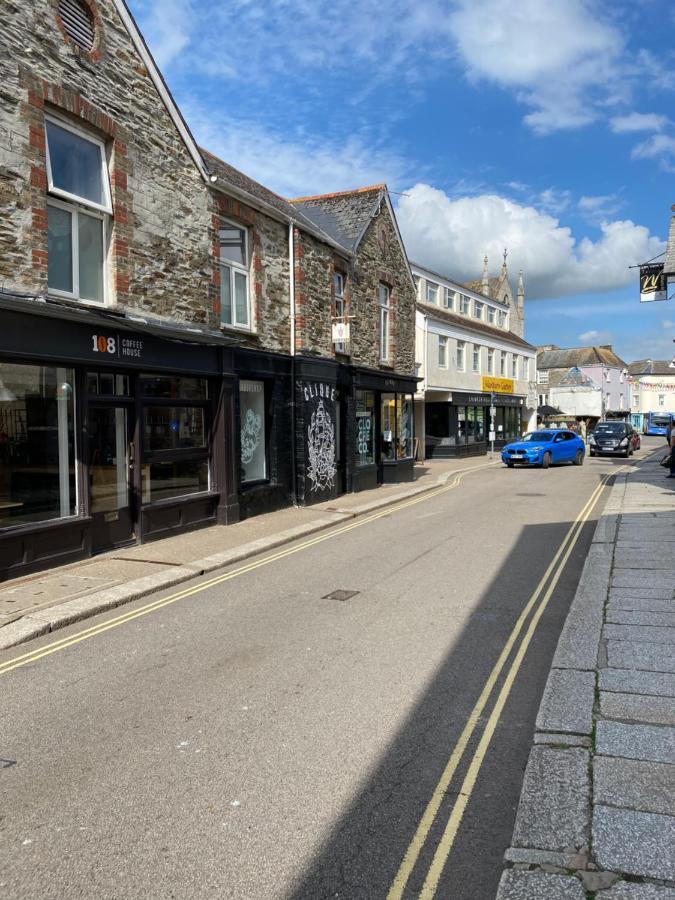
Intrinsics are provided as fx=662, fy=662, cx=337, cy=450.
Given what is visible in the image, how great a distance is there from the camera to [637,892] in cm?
273

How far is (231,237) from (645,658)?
11.0m

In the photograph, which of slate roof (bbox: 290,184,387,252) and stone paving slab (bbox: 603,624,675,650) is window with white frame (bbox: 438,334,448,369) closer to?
slate roof (bbox: 290,184,387,252)

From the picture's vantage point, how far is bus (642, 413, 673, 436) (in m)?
73.9

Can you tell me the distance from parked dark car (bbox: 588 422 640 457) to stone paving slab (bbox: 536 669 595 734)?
31052 mm

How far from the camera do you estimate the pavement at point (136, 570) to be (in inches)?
277

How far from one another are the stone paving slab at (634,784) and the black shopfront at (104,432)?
7.32 metres

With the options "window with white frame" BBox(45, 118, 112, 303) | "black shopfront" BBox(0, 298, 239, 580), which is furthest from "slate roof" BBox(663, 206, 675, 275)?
"window with white frame" BBox(45, 118, 112, 303)

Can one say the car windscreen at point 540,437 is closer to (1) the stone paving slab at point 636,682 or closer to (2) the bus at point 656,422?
(1) the stone paving slab at point 636,682

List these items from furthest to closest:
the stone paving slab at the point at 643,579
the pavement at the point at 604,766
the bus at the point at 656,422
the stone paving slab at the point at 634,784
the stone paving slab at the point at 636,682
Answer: the bus at the point at 656,422 → the stone paving slab at the point at 643,579 → the stone paving slab at the point at 636,682 → the stone paving slab at the point at 634,784 → the pavement at the point at 604,766

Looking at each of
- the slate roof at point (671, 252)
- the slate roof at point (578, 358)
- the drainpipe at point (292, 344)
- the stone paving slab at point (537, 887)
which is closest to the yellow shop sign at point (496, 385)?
the slate roof at point (671, 252)

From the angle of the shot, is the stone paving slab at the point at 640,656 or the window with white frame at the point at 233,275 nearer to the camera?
the stone paving slab at the point at 640,656

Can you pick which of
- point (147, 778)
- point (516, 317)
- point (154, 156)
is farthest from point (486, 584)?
point (516, 317)

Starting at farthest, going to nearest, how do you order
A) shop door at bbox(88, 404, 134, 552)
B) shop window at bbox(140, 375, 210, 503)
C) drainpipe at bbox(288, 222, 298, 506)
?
1. drainpipe at bbox(288, 222, 298, 506)
2. shop window at bbox(140, 375, 210, 503)
3. shop door at bbox(88, 404, 134, 552)

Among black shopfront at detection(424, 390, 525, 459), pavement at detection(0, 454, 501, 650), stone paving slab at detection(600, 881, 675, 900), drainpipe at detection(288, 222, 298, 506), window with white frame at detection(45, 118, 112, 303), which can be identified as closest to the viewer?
stone paving slab at detection(600, 881, 675, 900)
